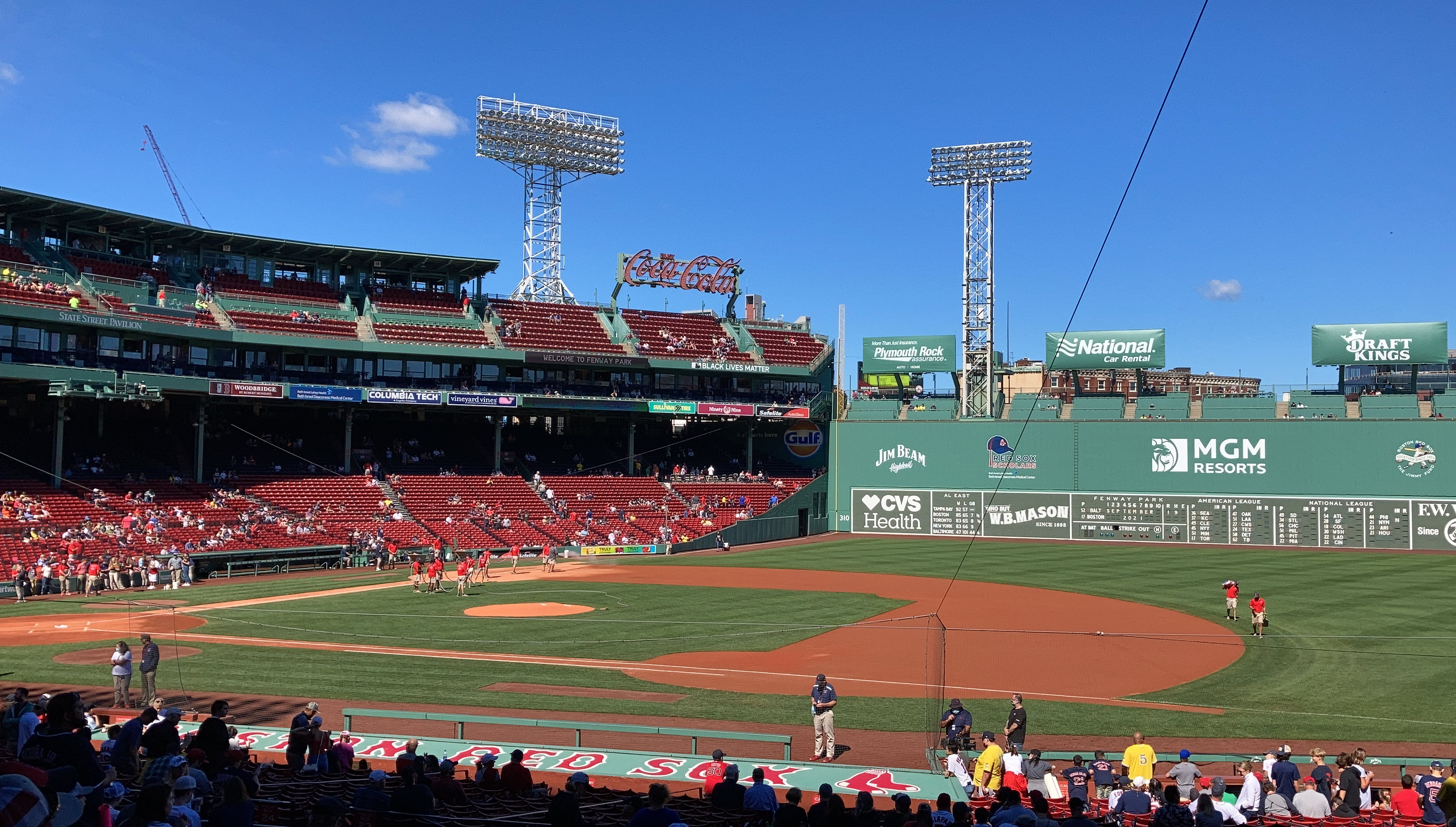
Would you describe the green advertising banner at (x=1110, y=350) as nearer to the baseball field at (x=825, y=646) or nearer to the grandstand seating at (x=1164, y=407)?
the grandstand seating at (x=1164, y=407)

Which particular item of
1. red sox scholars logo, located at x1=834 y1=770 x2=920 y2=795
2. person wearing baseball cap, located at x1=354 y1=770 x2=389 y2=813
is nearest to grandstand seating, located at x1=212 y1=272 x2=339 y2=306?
red sox scholars logo, located at x1=834 y1=770 x2=920 y2=795

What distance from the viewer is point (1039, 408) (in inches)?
2331

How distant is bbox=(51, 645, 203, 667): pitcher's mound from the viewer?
72.5 ft

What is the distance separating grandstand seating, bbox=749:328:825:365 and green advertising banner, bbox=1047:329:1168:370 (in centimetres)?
1551

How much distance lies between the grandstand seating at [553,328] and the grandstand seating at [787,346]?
10.9 m

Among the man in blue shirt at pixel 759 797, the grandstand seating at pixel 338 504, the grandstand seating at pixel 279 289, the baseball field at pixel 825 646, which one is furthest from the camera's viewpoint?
the grandstand seating at pixel 279 289

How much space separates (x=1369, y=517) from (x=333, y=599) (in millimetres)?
47902

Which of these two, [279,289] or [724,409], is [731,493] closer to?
[724,409]

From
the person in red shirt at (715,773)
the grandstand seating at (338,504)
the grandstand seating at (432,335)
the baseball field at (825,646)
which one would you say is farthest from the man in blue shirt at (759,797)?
the grandstand seating at (432,335)

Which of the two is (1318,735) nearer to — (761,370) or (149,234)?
(761,370)

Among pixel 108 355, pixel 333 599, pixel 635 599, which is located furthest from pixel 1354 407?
pixel 108 355

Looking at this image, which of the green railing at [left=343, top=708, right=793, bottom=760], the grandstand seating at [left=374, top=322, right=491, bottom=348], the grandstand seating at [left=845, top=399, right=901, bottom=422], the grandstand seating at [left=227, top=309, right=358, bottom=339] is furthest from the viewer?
the grandstand seating at [left=845, top=399, right=901, bottom=422]

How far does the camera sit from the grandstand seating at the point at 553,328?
5781 centimetres

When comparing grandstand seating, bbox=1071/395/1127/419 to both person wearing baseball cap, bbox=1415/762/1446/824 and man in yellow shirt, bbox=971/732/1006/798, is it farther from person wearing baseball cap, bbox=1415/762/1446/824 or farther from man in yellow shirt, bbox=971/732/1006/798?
man in yellow shirt, bbox=971/732/1006/798
